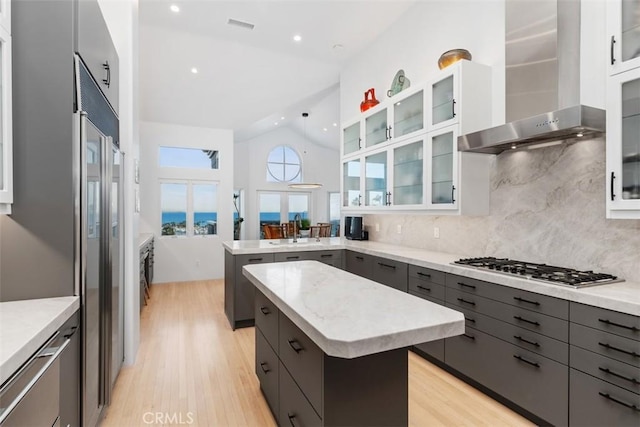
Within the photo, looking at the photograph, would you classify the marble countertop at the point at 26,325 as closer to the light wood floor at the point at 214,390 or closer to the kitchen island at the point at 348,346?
the kitchen island at the point at 348,346

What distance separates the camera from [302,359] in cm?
157

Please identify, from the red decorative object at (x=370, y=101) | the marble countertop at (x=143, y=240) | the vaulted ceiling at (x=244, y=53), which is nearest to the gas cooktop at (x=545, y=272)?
the red decorative object at (x=370, y=101)

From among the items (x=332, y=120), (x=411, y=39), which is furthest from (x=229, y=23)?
(x=332, y=120)

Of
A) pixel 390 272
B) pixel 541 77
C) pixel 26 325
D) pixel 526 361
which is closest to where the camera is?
pixel 26 325

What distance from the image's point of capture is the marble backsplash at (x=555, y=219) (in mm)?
2109

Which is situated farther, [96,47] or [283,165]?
[283,165]

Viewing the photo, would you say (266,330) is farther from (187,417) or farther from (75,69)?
(75,69)

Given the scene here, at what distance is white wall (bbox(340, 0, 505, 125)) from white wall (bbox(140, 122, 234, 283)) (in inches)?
123

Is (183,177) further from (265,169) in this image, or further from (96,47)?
(96,47)

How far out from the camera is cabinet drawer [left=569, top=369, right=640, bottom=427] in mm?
1598

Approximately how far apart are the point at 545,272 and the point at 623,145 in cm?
86

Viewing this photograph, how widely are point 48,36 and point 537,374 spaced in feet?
10.4

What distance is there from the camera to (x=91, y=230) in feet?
5.70

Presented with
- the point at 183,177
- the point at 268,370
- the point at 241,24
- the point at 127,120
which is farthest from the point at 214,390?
the point at 183,177
